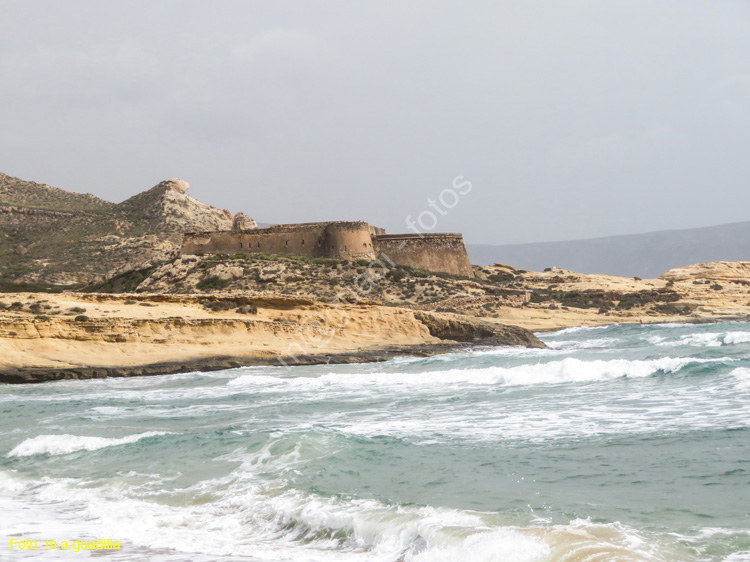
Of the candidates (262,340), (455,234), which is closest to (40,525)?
(262,340)

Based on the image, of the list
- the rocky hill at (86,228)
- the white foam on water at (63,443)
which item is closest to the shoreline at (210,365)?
the white foam on water at (63,443)

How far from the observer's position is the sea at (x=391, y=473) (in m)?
6.02

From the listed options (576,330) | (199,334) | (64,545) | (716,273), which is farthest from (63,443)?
(716,273)

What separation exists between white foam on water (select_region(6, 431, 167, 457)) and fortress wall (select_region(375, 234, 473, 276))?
42592mm

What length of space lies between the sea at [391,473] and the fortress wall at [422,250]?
3775 centimetres

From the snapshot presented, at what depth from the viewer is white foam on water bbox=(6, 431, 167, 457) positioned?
34.1ft

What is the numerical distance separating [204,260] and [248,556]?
41245mm

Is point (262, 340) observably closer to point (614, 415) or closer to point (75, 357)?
point (75, 357)

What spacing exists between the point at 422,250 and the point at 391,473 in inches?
1804

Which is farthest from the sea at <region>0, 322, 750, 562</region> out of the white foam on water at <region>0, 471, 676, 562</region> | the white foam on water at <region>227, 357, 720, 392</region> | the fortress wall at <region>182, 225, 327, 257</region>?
the fortress wall at <region>182, 225, 327, 257</region>

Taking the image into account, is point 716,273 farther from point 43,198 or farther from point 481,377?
point 43,198

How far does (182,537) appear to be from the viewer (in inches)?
259

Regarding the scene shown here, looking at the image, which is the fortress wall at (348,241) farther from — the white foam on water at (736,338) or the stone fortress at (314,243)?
the white foam on water at (736,338)

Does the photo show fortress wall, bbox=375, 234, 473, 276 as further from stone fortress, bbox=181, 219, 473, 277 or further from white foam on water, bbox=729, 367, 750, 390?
white foam on water, bbox=729, 367, 750, 390
